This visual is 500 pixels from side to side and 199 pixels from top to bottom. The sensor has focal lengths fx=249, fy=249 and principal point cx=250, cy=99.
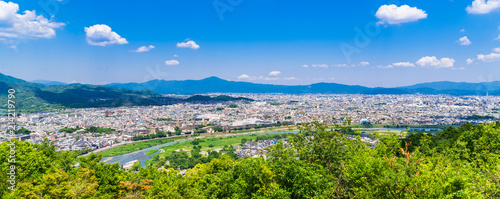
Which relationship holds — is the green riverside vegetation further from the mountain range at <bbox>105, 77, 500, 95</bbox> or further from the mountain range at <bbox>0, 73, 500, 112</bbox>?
the mountain range at <bbox>105, 77, 500, 95</bbox>

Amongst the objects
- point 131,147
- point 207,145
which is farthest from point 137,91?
point 207,145

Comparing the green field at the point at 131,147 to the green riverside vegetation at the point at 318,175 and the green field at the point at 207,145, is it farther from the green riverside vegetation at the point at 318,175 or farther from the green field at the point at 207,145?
the green riverside vegetation at the point at 318,175

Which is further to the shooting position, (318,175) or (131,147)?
(131,147)

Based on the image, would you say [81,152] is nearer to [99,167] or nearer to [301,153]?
[99,167]

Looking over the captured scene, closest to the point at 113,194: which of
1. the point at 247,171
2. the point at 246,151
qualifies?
the point at 247,171

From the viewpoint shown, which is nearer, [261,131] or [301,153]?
[301,153]

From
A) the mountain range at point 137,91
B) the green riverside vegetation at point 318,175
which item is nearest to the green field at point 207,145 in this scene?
the green riverside vegetation at point 318,175

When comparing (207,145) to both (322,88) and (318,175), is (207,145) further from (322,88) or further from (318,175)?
(322,88)

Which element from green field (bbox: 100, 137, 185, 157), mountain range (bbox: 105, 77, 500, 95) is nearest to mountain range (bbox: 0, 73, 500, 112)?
mountain range (bbox: 105, 77, 500, 95)
